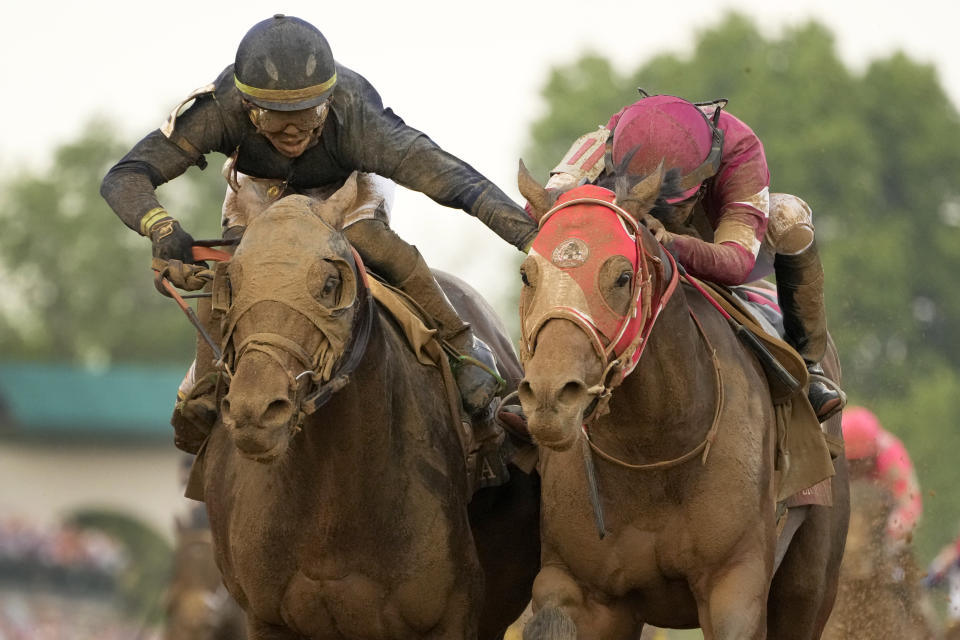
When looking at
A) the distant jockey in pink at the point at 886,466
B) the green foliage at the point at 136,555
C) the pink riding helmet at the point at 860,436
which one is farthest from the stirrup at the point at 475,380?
the green foliage at the point at 136,555

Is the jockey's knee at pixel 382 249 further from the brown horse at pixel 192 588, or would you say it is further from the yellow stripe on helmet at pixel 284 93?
the brown horse at pixel 192 588

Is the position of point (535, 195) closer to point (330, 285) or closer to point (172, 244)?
point (330, 285)

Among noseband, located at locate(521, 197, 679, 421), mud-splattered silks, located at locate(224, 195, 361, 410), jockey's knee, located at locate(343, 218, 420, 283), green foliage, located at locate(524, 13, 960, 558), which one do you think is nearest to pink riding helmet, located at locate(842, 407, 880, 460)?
jockey's knee, located at locate(343, 218, 420, 283)

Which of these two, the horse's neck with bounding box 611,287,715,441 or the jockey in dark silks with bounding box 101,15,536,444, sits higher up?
the jockey in dark silks with bounding box 101,15,536,444

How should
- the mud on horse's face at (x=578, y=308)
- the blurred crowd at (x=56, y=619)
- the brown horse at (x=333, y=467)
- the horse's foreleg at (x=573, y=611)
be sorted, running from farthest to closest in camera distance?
the blurred crowd at (x=56, y=619), the horse's foreleg at (x=573, y=611), the brown horse at (x=333, y=467), the mud on horse's face at (x=578, y=308)

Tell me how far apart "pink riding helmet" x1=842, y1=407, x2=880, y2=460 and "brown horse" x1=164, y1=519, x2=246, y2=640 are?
4.86 m

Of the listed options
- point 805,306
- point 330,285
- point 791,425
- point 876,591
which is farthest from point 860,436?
point 330,285

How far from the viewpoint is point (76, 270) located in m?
55.9

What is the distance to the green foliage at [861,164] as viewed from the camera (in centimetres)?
3356

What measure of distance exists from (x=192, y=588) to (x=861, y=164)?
88.4ft

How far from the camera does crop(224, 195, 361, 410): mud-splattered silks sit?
662 centimetres

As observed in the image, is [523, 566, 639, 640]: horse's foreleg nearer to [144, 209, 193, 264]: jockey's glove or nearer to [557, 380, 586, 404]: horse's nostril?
[557, 380, 586, 404]: horse's nostril

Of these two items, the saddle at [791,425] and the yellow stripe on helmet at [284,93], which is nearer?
the yellow stripe on helmet at [284,93]

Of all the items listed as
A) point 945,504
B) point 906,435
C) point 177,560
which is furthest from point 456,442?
point 906,435
